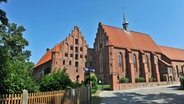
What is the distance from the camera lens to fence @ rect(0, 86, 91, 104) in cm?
933

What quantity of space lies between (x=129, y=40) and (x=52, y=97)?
42.2 m

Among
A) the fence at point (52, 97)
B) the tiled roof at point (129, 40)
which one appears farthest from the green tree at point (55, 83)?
the tiled roof at point (129, 40)

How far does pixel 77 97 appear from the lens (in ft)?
47.0

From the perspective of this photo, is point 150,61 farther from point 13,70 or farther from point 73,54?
point 13,70

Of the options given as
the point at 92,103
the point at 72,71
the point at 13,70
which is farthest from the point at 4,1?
the point at 72,71

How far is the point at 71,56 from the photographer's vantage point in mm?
44906

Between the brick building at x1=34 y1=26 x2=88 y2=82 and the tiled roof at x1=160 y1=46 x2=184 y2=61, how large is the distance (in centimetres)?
2829

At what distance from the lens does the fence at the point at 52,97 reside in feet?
30.6

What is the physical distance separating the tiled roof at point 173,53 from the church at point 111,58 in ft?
5.56

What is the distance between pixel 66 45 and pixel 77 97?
31216 millimetres

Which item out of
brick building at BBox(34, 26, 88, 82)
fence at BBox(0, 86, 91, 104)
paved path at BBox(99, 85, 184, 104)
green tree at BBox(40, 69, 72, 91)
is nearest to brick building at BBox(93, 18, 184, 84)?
brick building at BBox(34, 26, 88, 82)

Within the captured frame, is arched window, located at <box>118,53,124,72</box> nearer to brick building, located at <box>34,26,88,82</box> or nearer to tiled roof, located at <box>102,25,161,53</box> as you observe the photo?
tiled roof, located at <box>102,25,161,53</box>

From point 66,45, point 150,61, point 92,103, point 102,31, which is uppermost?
point 102,31

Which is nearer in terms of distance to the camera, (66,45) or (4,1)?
(4,1)
